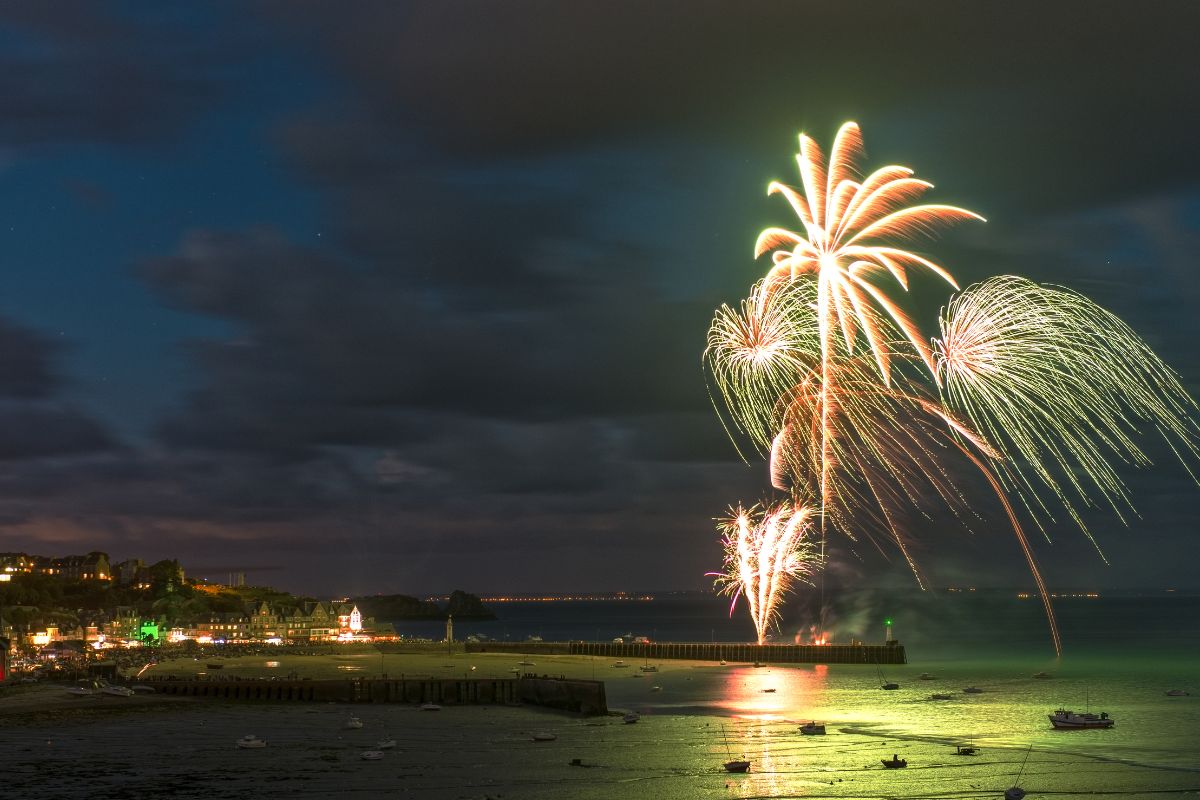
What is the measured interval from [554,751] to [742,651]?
80115 millimetres

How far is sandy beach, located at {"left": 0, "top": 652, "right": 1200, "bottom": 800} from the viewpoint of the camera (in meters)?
53.6

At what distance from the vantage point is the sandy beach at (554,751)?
176 ft

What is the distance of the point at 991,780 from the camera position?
54750mm

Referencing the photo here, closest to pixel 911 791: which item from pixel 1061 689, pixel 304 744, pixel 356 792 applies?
pixel 356 792

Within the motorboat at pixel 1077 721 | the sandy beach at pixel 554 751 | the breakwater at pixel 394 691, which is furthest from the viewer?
the breakwater at pixel 394 691

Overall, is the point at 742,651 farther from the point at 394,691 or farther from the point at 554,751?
the point at 554,751

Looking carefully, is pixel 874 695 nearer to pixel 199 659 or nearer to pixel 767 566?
pixel 767 566

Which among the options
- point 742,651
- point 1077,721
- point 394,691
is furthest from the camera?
point 742,651

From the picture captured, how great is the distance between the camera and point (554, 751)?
6494 cm

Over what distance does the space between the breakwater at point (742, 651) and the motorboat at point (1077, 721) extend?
58.1 meters

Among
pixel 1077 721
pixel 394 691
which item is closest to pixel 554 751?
pixel 1077 721

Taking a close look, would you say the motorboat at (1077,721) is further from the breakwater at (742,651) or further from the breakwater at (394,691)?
the breakwater at (742,651)

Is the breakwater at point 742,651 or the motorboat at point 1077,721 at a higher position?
the breakwater at point 742,651

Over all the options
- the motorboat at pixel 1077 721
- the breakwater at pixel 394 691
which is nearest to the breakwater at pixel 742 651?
the breakwater at pixel 394 691
